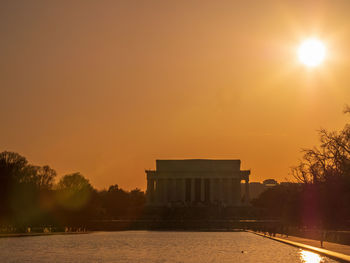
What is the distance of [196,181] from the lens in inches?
6196

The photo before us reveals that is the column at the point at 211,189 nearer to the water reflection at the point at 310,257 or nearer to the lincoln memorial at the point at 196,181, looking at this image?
the lincoln memorial at the point at 196,181

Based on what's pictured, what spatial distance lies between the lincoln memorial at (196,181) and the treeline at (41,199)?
1882cm

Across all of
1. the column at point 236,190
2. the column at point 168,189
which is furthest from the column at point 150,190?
the column at point 236,190

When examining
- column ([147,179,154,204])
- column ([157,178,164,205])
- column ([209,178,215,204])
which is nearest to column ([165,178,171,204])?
column ([157,178,164,205])

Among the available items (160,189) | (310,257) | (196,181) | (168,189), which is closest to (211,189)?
(196,181)

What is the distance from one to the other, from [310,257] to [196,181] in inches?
4844

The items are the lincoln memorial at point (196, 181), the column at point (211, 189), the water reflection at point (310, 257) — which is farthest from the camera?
the column at point (211, 189)

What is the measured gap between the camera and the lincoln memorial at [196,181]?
15475cm

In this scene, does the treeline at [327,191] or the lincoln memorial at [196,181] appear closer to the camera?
the treeline at [327,191]

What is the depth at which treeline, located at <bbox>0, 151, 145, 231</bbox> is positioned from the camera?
74188 mm

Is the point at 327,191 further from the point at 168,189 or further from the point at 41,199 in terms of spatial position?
the point at 168,189

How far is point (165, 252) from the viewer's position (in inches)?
1512

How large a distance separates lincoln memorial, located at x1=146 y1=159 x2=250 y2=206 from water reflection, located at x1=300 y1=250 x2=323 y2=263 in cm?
11477

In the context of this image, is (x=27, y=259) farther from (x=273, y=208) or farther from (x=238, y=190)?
(x=238, y=190)
